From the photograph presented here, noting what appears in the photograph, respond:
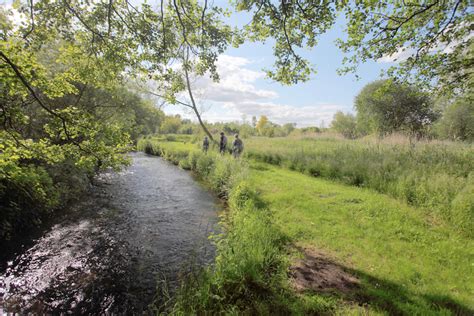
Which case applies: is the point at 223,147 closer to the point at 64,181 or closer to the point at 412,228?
the point at 64,181

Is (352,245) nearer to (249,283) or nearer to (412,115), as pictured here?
(249,283)

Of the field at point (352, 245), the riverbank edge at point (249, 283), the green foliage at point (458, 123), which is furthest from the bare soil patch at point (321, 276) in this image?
the green foliage at point (458, 123)

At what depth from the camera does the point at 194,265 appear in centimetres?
488

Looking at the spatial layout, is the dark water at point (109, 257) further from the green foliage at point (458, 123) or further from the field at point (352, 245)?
the green foliage at point (458, 123)

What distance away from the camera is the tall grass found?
6.07 m

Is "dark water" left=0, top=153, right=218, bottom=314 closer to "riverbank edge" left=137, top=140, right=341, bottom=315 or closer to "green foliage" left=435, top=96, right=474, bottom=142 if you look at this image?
"riverbank edge" left=137, top=140, right=341, bottom=315

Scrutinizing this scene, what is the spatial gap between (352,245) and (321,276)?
1488 millimetres

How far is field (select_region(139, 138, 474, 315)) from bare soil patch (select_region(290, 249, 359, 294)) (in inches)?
0.7

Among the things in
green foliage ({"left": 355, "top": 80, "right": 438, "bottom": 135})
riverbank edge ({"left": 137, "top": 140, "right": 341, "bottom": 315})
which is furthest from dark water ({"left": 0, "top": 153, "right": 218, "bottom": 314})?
green foliage ({"left": 355, "top": 80, "right": 438, "bottom": 135})

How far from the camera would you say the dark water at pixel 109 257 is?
12.9ft

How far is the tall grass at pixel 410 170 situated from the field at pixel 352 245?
0.14 ft

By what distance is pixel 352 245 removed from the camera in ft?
16.5

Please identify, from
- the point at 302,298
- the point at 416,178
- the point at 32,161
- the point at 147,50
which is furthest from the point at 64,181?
the point at 416,178

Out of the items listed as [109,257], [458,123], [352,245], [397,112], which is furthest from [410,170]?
[458,123]
